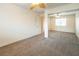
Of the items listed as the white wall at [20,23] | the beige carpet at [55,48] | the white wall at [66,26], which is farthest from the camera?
the white wall at [20,23]

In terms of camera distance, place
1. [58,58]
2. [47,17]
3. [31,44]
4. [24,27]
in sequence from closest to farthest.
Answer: [58,58], [47,17], [31,44], [24,27]

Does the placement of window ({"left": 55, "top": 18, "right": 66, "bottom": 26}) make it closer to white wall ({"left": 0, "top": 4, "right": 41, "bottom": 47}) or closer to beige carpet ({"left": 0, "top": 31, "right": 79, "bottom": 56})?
beige carpet ({"left": 0, "top": 31, "right": 79, "bottom": 56})

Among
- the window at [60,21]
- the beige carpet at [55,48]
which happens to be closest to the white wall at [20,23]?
the beige carpet at [55,48]

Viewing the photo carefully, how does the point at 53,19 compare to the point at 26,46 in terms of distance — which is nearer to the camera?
the point at 53,19

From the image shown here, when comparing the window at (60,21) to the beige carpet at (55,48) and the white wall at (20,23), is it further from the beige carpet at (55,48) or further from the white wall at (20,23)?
the white wall at (20,23)

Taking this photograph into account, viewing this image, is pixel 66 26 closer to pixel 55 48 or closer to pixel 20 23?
pixel 55 48

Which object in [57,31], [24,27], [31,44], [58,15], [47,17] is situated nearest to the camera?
[58,15]

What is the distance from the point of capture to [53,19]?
81.8 inches

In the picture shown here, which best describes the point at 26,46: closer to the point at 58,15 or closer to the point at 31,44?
the point at 31,44

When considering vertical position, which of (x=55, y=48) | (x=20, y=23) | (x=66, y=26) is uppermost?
(x=20, y=23)

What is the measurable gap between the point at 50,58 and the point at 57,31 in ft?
3.70

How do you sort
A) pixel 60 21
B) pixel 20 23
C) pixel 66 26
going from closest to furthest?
pixel 60 21
pixel 66 26
pixel 20 23

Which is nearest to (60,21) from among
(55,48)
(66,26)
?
(66,26)

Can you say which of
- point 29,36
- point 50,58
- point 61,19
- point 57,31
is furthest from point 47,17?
point 50,58
